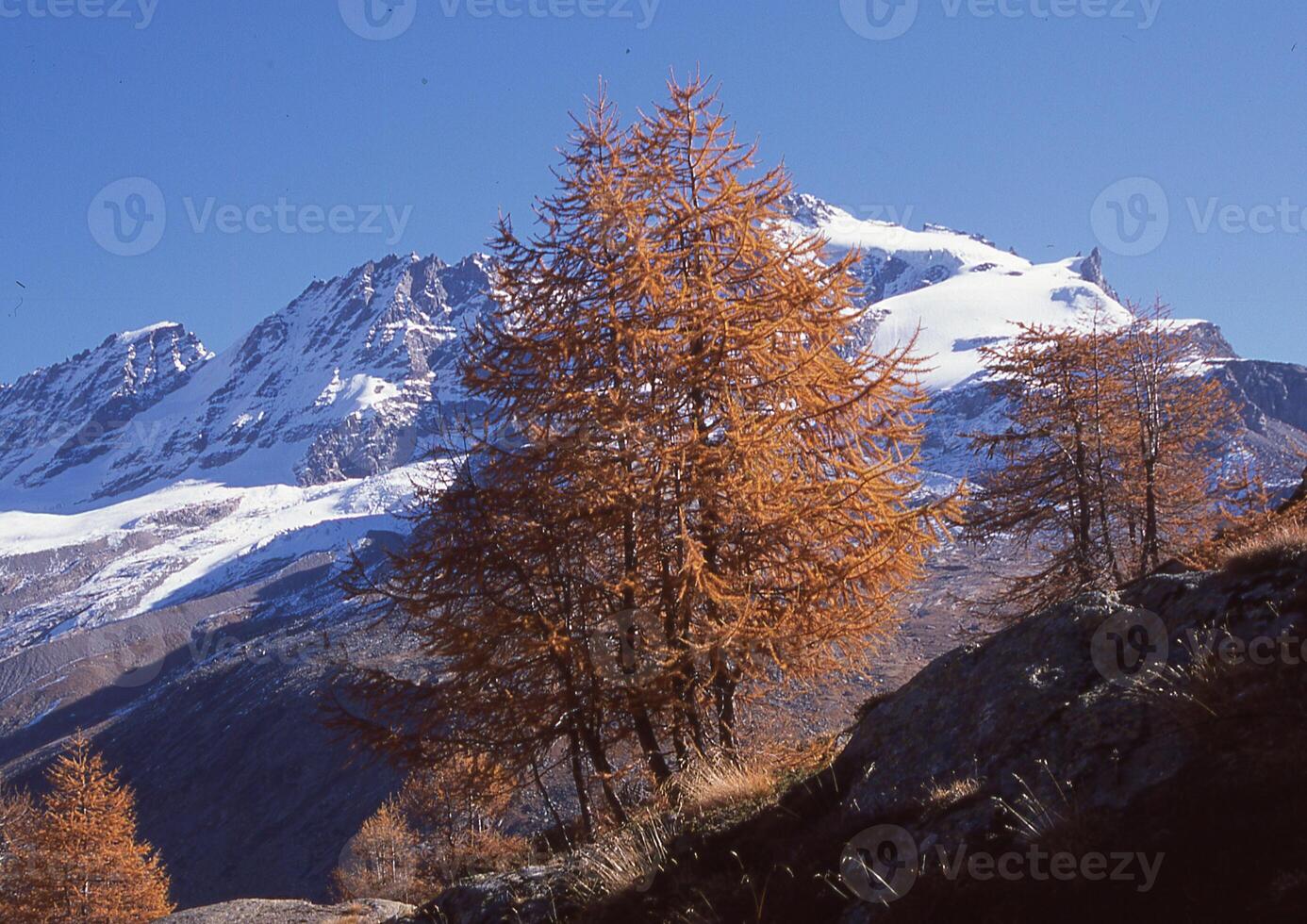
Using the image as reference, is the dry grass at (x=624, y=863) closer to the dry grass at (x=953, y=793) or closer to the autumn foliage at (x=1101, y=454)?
the dry grass at (x=953, y=793)

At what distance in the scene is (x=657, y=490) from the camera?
8633 millimetres

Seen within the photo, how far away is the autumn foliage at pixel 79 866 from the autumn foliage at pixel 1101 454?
3065 centimetres

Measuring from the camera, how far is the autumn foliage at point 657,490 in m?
8.73

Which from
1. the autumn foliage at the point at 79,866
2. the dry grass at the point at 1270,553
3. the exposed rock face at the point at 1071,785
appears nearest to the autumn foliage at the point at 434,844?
the exposed rock face at the point at 1071,785

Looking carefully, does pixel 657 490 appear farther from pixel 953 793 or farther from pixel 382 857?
pixel 382 857

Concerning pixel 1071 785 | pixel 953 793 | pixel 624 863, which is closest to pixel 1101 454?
pixel 953 793

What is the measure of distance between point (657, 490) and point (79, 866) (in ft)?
Answer: 107

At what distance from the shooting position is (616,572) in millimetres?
9570

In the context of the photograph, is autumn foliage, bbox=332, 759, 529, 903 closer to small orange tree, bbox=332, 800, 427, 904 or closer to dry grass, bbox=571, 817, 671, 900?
small orange tree, bbox=332, 800, 427, 904

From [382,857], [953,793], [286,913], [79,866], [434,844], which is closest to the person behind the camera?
[953,793]

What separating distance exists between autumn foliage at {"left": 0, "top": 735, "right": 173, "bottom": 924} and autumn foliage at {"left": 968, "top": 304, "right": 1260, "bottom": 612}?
101 feet

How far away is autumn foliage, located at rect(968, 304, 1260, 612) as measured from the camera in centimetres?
1805

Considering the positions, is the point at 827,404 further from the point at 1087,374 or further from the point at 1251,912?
the point at 1087,374

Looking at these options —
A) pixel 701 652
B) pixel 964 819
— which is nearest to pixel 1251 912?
pixel 964 819
